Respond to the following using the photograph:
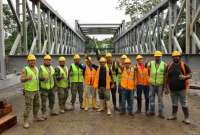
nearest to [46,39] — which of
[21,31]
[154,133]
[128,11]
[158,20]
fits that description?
[21,31]

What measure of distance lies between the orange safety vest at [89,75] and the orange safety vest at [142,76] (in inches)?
55.5

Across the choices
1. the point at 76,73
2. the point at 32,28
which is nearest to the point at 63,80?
the point at 76,73

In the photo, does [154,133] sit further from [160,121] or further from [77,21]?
[77,21]

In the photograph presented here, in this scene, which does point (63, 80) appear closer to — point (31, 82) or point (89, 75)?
point (89, 75)

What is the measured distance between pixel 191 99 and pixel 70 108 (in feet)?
13.7

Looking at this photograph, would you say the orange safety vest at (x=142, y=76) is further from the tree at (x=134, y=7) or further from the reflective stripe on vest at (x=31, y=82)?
the tree at (x=134, y=7)

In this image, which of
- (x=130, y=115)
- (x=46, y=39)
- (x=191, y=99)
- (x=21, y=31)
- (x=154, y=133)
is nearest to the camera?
(x=154, y=133)

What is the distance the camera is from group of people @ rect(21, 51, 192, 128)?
30.0ft

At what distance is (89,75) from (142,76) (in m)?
1.59

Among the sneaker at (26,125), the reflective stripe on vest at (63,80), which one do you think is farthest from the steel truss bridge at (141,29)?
the sneaker at (26,125)

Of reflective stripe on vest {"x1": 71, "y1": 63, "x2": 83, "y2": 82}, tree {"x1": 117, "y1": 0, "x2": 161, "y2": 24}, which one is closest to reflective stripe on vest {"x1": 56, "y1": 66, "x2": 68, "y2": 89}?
reflective stripe on vest {"x1": 71, "y1": 63, "x2": 83, "y2": 82}

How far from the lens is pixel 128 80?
33.0 feet

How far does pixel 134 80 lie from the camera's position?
10.2 meters

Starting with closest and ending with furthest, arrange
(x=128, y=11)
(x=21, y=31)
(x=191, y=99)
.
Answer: (x=191, y=99) < (x=21, y=31) < (x=128, y=11)
